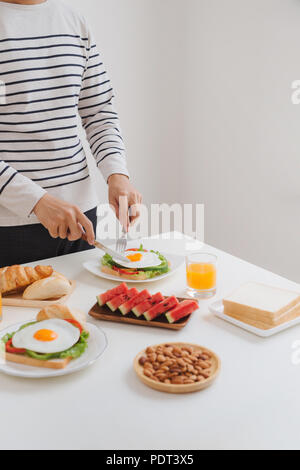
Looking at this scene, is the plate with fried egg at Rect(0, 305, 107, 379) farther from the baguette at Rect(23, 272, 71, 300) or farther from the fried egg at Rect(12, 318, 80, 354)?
the baguette at Rect(23, 272, 71, 300)

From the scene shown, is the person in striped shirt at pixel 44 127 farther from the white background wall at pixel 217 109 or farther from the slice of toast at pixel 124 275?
the white background wall at pixel 217 109

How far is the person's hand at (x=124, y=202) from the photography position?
1622 millimetres

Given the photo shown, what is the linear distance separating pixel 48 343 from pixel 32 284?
344 millimetres

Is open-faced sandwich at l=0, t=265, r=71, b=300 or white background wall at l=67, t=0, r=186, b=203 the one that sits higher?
white background wall at l=67, t=0, r=186, b=203

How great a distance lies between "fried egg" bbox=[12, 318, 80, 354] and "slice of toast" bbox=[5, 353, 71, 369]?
0.06 feet

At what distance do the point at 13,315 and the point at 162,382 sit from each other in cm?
52

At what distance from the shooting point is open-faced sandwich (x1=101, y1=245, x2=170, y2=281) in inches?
58.1

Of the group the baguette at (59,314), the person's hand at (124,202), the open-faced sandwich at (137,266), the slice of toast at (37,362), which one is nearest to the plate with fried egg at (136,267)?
the open-faced sandwich at (137,266)

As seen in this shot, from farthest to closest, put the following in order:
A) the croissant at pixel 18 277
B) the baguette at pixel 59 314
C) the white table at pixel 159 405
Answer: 1. the croissant at pixel 18 277
2. the baguette at pixel 59 314
3. the white table at pixel 159 405

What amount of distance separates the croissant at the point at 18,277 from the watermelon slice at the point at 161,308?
366 mm

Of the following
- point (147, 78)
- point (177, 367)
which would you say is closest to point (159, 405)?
point (177, 367)

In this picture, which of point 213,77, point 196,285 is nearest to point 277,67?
point 213,77

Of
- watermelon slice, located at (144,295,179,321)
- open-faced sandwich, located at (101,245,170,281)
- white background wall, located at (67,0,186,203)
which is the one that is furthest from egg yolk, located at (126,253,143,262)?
white background wall, located at (67,0,186,203)
